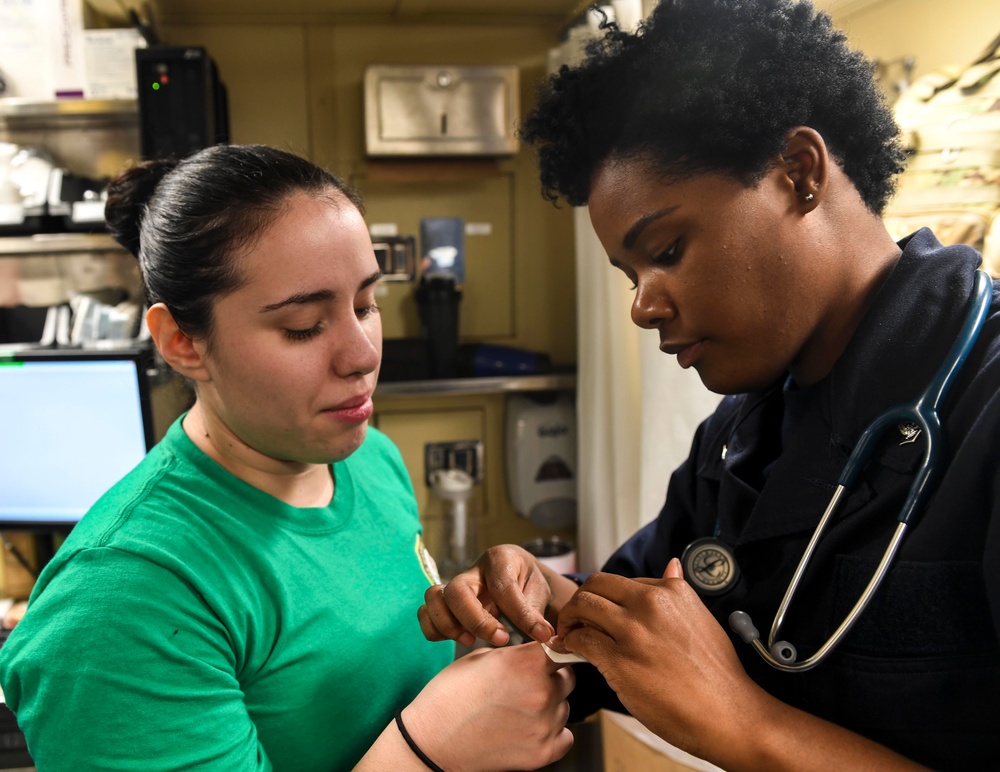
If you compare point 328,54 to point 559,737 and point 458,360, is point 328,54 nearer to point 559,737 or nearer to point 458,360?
point 458,360

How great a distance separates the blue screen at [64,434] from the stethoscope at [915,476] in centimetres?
159

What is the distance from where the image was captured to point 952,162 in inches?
58.0

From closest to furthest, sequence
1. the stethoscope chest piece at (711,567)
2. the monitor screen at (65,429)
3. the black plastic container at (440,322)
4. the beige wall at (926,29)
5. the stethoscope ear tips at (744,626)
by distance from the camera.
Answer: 1. the stethoscope ear tips at (744,626)
2. the stethoscope chest piece at (711,567)
3. the beige wall at (926,29)
4. the monitor screen at (65,429)
5. the black plastic container at (440,322)

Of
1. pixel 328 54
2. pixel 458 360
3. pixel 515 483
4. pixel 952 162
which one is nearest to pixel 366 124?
pixel 328 54

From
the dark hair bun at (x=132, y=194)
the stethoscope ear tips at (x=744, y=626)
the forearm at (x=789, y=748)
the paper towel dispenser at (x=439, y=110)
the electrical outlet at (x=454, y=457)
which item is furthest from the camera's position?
the electrical outlet at (x=454, y=457)

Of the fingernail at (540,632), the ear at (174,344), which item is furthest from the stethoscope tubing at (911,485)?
the ear at (174,344)

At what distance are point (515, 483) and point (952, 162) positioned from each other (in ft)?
6.50

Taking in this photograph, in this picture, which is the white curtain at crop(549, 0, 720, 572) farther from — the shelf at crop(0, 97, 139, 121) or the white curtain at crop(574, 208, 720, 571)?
the shelf at crop(0, 97, 139, 121)

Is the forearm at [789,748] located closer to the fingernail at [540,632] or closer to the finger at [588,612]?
the finger at [588,612]

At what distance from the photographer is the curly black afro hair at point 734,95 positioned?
0.87 m

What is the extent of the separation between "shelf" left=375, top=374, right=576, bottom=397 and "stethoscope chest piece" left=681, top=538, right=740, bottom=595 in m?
1.92

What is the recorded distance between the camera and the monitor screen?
1.89 meters

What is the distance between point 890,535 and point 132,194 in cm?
104

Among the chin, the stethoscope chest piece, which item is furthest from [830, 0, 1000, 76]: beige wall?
the chin
